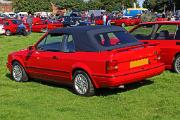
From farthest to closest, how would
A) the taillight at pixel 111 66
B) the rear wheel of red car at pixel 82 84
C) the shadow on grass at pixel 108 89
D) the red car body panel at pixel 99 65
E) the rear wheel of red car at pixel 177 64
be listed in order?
the rear wheel of red car at pixel 177 64 → the shadow on grass at pixel 108 89 → the rear wheel of red car at pixel 82 84 → the red car body panel at pixel 99 65 → the taillight at pixel 111 66

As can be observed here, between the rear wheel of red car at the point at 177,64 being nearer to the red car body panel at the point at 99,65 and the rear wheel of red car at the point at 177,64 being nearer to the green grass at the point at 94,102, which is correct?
the green grass at the point at 94,102

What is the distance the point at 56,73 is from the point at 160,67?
236cm

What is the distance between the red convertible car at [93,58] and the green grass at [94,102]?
1.14 feet

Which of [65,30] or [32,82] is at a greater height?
[65,30]

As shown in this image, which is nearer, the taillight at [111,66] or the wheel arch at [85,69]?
the taillight at [111,66]

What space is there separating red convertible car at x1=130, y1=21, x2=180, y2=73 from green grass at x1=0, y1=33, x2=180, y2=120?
0.66 meters

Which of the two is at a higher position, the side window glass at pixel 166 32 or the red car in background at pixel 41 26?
the side window glass at pixel 166 32

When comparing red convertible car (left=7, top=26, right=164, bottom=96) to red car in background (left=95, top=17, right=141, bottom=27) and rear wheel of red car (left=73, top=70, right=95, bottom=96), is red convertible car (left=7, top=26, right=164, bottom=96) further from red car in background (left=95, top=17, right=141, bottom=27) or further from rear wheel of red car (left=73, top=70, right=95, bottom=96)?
red car in background (left=95, top=17, right=141, bottom=27)

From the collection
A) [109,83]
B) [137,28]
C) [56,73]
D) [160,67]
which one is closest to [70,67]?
[56,73]

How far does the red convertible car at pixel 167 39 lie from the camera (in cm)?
1129

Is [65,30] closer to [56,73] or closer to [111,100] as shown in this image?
[56,73]

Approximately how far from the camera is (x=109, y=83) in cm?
848

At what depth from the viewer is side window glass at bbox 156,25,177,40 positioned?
452 inches

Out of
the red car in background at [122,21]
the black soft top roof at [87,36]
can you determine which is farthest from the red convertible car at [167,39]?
the red car in background at [122,21]
